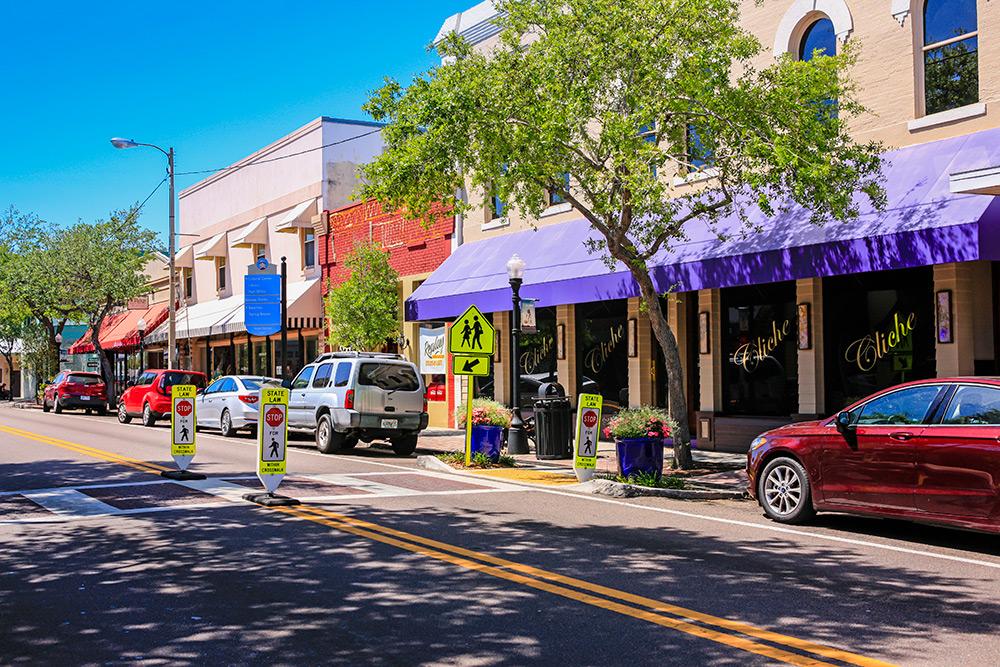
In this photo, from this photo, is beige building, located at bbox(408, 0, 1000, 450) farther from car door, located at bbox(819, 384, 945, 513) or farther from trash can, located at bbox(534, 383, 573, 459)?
car door, located at bbox(819, 384, 945, 513)

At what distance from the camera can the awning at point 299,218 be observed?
3388cm

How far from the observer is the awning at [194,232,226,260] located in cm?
4100

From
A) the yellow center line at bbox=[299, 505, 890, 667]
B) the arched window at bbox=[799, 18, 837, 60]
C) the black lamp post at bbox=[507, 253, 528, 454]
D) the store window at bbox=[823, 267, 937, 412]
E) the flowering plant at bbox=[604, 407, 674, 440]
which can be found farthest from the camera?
the black lamp post at bbox=[507, 253, 528, 454]

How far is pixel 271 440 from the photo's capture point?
11.7 metres

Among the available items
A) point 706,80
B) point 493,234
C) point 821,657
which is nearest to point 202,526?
point 821,657

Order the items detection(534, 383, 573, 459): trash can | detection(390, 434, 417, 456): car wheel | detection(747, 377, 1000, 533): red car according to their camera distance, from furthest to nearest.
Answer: detection(390, 434, 417, 456): car wheel, detection(534, 383, 573, 459): trash can, detection(747, 377, 1000, 533): red car

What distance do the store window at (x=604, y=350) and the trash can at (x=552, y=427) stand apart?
2.60 m

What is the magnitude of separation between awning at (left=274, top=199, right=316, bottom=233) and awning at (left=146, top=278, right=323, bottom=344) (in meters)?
1.93

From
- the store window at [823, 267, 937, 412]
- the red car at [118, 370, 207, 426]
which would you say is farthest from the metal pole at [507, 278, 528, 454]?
the red car at [118, 370, 207, 426]

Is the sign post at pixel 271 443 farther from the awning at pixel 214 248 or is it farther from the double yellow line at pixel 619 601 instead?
the awning at pixel 214 248

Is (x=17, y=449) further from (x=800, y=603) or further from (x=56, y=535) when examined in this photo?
(x=800, y=603)

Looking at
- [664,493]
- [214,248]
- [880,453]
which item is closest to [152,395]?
[214,248]

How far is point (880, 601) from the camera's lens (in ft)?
22.6

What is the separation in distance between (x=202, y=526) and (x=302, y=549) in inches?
71.3
